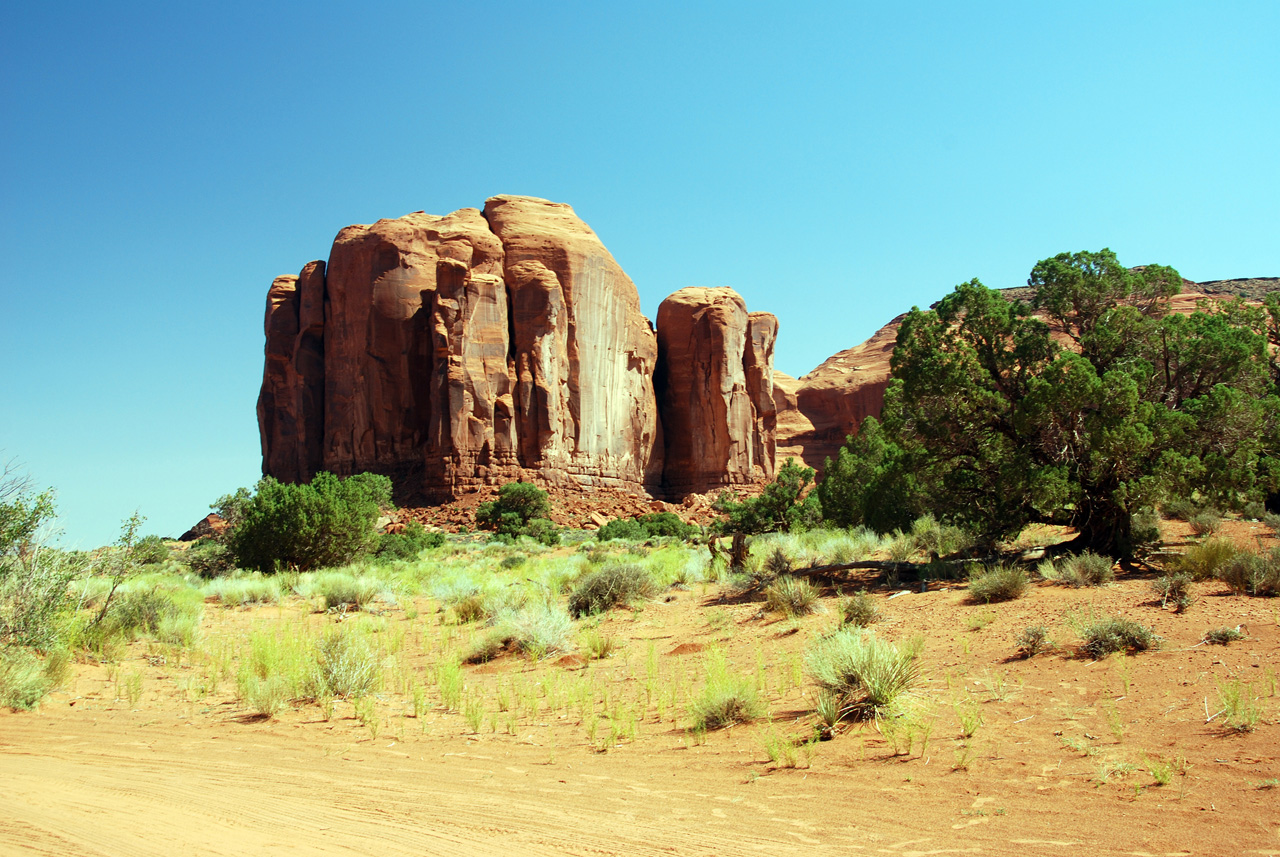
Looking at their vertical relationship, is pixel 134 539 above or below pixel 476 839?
above

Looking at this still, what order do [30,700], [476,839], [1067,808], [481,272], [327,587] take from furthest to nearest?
[481,272] < [327,587] < [30,700] < [1067,808] < [476,839]

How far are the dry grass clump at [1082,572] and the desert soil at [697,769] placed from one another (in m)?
1.63

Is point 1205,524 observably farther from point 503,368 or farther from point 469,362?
point 469,362

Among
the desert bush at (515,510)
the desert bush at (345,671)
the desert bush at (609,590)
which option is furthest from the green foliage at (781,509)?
the desert bush at (345,671)

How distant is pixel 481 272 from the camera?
45.6 m

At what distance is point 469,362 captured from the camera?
4338 cm

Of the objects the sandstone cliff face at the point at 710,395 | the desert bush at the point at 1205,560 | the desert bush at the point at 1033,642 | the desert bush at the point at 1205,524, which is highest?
the sandstone cliff face at the point at 710,395

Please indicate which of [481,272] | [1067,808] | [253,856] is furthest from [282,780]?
[481,272]

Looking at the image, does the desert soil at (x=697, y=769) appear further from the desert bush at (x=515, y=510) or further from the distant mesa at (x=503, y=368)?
the distant mesa at (x=503, y=368)

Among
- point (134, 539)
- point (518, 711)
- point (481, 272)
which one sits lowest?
point (518, 711)

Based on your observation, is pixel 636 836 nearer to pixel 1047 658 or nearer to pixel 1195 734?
pixel 1195 734

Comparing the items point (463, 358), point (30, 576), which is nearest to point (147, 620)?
point (30, 576)

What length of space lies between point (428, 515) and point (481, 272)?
1461 cm

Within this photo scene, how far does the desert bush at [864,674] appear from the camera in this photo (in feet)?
20.9
